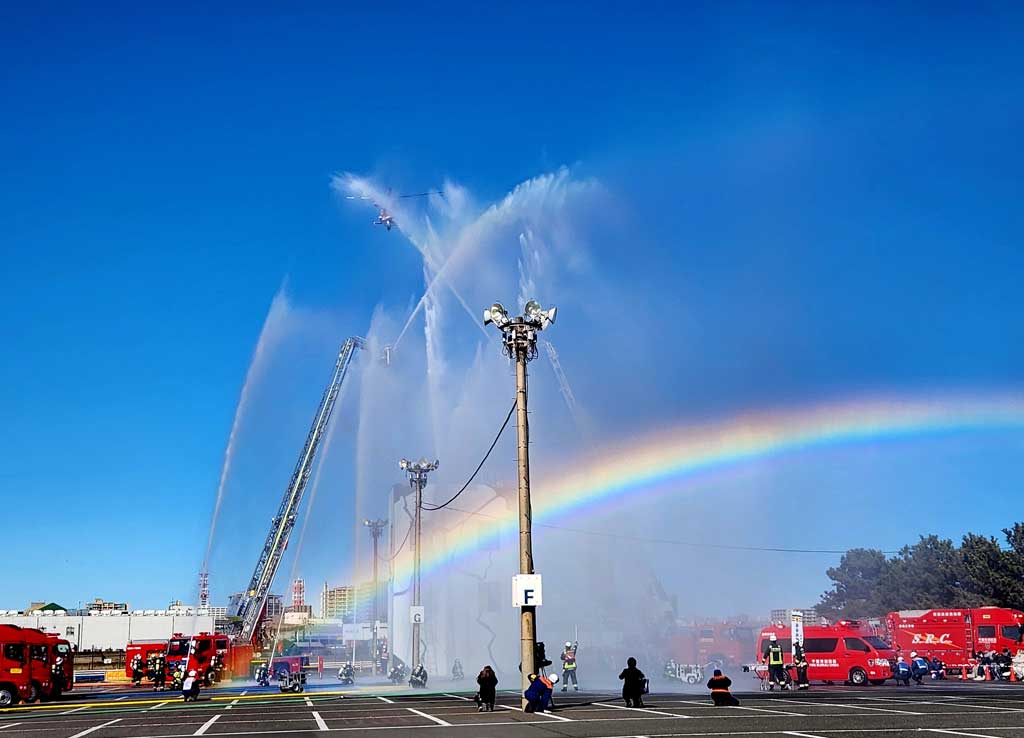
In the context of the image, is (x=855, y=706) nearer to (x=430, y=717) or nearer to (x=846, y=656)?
(x=430, y=717)

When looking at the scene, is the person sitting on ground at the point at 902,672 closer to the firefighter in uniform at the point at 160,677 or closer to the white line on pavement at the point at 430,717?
the white line on pavement at the point at 430,717

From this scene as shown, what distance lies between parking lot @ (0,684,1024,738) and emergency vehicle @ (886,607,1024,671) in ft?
62.6

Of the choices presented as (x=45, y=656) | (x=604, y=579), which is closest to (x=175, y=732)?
(x=45, y=656)

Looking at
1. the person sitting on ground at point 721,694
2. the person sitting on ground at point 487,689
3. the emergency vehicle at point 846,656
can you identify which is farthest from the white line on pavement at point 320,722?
the emergency vehicle at point 846,656

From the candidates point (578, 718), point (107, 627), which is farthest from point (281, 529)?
point (578, 718)

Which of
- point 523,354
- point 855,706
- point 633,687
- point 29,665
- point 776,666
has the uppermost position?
point 523,354

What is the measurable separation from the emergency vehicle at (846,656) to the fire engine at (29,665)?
30.7 metres

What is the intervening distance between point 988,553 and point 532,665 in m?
84.0

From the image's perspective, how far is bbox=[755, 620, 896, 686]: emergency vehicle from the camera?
41812 mm

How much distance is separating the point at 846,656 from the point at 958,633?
12.0 m

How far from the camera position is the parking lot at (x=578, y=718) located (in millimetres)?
19547

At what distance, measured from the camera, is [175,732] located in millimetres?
21469

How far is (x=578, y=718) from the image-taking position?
23.3 m

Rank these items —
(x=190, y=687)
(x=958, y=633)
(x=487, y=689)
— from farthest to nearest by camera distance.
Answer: (x=958, y=633)
(x=190, y=687)
(x=487, y=689)
